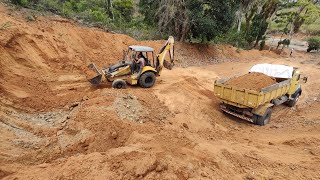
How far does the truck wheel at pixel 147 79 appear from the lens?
11406 mm

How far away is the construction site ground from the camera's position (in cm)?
623

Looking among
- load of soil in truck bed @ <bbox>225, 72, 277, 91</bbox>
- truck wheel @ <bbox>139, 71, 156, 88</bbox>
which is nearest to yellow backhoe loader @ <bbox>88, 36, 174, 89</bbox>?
truck wheel @ <bbox>139, 71, 156, 88</bbox>

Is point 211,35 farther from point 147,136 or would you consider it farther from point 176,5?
point 147,136

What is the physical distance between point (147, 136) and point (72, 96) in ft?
13.8

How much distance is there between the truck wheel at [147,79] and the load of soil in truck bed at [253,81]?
3.38 meters

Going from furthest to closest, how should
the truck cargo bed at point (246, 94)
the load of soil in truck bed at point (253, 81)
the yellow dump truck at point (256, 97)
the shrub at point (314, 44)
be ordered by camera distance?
the shrub at point (314, 44) → the load of soil in truck bed at point (253, 81) → the yellow dump truck at point (256, 97) → the truck cargo bed at point (246, 94)

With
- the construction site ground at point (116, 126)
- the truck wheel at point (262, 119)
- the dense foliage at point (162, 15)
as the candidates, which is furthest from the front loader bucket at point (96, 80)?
the dense foliage at point (162, 15)

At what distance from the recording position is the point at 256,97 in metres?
8.86

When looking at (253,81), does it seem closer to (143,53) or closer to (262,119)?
(262,119)

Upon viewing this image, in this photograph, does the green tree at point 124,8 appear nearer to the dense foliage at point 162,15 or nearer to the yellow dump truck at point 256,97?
the dense foliage at point 162,15

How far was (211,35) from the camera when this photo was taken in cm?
1928

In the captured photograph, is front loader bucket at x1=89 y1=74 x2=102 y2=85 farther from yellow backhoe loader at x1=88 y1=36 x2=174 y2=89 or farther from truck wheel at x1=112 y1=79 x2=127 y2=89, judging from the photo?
truck wheel at x1=112 y1=79 x2=127 y2=89

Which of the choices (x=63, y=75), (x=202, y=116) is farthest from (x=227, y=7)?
(x=63, y=75)

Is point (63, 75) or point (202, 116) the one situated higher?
point (63, 75)
